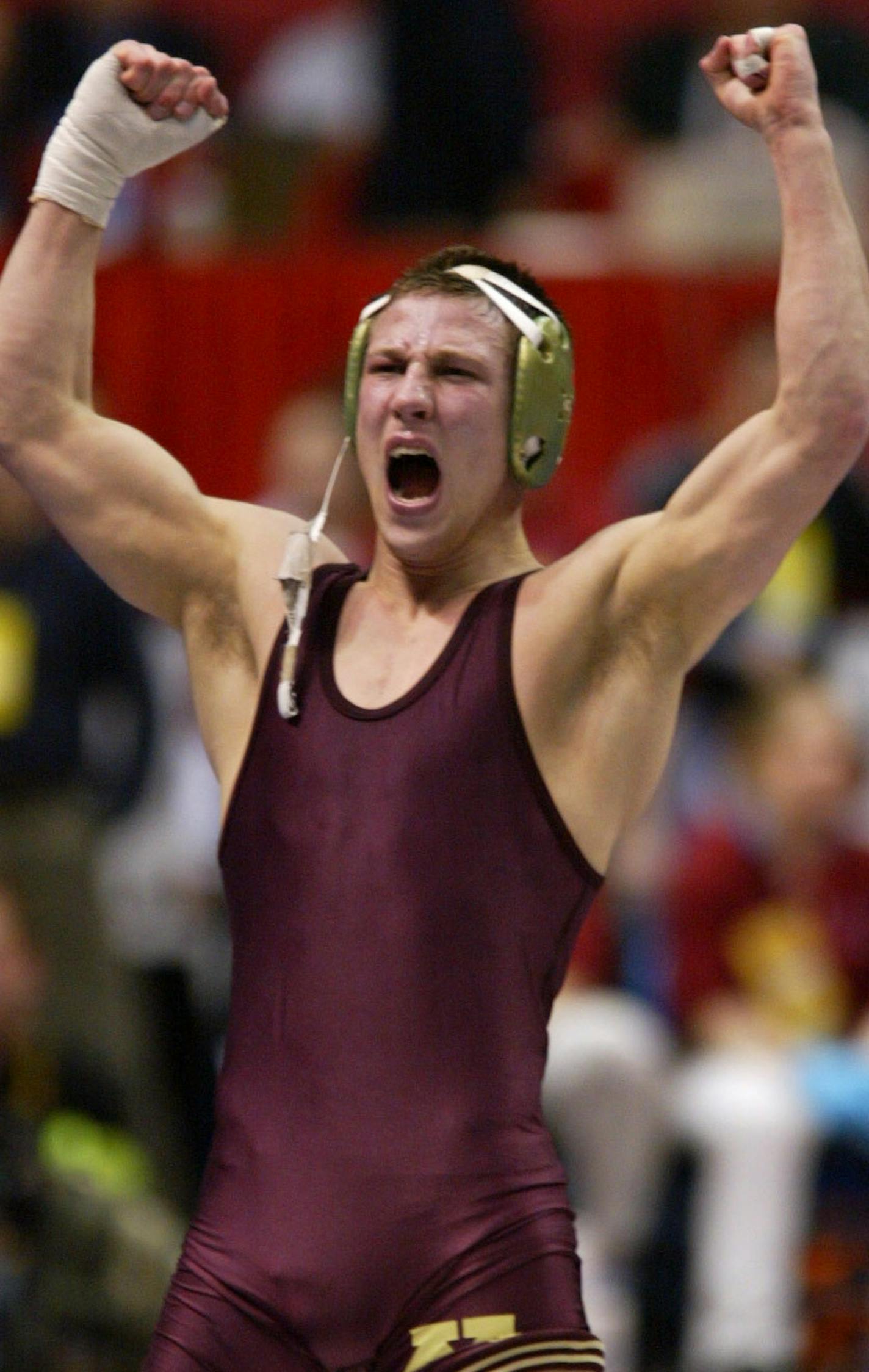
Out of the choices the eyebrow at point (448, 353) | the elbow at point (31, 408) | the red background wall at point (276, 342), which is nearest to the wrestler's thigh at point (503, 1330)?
the eyebrow at point (448, 353)

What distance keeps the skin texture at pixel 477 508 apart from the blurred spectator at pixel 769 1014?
8.88 feet

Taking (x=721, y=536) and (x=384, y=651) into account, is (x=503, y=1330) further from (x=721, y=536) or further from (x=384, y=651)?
(x=721, y=536)

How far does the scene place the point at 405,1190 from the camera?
11.9 feet

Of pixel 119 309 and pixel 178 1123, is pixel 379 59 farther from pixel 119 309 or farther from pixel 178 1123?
pixel 178 1123

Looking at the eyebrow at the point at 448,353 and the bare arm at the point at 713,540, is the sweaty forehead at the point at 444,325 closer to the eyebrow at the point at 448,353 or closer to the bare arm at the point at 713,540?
the eyebrow at the point at 448,353

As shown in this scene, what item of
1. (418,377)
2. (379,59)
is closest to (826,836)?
(418,377)

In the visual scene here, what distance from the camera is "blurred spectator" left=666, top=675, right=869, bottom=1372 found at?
21.2 ft

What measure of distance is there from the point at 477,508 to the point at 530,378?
9.0 inches

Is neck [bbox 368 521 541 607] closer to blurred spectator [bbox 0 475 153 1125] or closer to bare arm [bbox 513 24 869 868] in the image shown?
Result: bare arm [bbox 513 24 869 868]

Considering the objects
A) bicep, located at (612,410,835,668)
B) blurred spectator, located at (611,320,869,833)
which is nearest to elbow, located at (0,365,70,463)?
bicep, located at (612,410,835,668)

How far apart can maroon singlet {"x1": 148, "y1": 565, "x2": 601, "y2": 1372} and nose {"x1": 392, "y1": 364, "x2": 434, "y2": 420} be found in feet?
1.22

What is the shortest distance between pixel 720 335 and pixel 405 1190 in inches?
226

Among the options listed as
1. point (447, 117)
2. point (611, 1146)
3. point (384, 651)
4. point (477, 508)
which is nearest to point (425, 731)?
point (384, 651)

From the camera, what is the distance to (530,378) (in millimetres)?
4070
